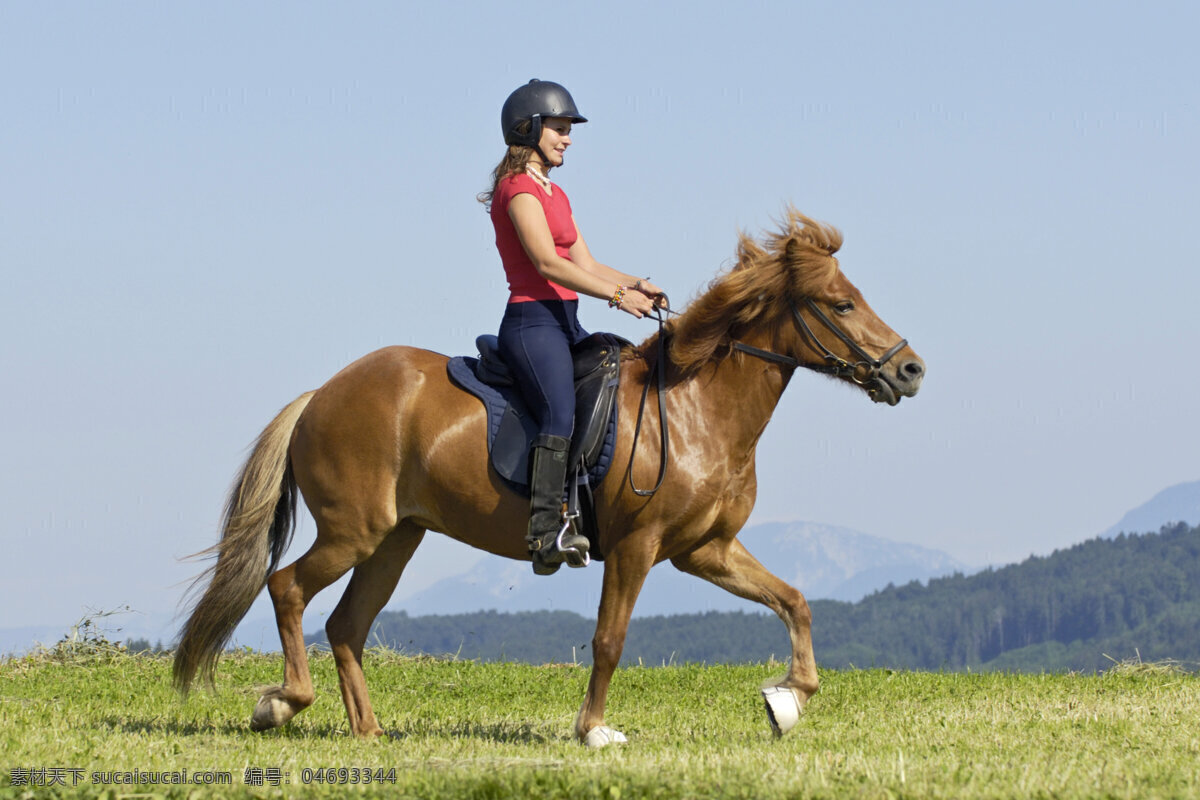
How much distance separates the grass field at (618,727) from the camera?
575 cm

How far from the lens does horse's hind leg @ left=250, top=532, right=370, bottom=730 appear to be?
8.02m

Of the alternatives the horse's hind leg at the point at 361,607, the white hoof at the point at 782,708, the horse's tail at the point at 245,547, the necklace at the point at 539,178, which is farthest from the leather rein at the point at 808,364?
the horse's tail at the point at 245,547

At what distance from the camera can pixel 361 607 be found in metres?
8.46

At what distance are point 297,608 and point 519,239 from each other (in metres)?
2.76

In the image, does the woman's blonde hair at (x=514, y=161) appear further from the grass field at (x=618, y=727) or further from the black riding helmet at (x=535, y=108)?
the grass field at (x=618, y=727)

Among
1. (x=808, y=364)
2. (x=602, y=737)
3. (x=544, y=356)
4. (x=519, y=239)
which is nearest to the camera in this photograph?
(x=602, y=737)

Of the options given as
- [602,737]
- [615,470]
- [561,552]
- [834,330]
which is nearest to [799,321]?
[834,330]

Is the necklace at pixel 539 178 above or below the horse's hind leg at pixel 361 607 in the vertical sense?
above

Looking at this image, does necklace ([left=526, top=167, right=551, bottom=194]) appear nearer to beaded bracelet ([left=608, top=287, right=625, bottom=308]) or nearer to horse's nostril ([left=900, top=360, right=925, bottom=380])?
beaded bracelet ([left=608, top=287, right=625, bottom=308])

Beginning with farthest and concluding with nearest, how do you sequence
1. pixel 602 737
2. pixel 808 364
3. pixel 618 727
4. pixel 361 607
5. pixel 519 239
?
pixel 618 727 → pixel 361 607 → pixel 519 239 → pixel 808 364 → pixel 602 737

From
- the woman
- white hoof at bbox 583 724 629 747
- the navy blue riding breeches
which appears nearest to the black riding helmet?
the woman

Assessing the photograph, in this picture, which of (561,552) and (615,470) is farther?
(615,470)

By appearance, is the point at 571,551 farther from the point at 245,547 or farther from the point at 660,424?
the point at 245,547

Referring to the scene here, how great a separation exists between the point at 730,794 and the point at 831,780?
60cm
